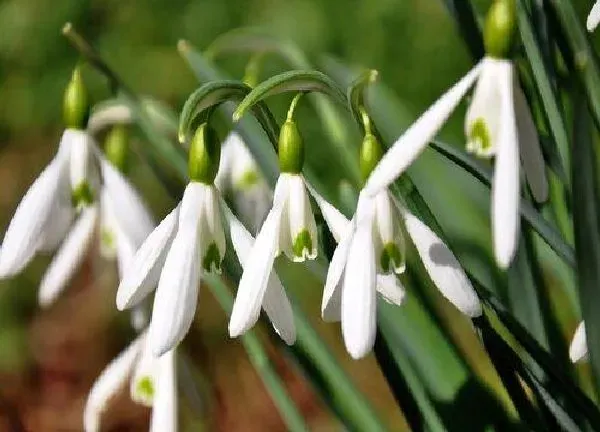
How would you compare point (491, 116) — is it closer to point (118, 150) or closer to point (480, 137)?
point (480, 137)

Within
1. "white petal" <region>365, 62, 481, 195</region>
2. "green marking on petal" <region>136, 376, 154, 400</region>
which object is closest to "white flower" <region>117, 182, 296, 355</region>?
"white petal" <region>365, 62, 481, 195</region>

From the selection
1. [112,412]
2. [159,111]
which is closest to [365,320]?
[159,111]

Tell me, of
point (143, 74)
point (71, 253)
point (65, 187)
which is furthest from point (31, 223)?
point (143, 74)

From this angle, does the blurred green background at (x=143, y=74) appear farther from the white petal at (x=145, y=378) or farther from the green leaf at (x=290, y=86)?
the green leaf at (x=290, y=86)

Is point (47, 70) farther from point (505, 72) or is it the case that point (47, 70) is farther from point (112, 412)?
point (505, 72)

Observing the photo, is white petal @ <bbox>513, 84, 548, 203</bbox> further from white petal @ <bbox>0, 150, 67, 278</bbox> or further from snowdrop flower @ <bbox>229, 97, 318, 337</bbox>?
white petal @ <bbox>0, 150, 67, 278</bbox>
